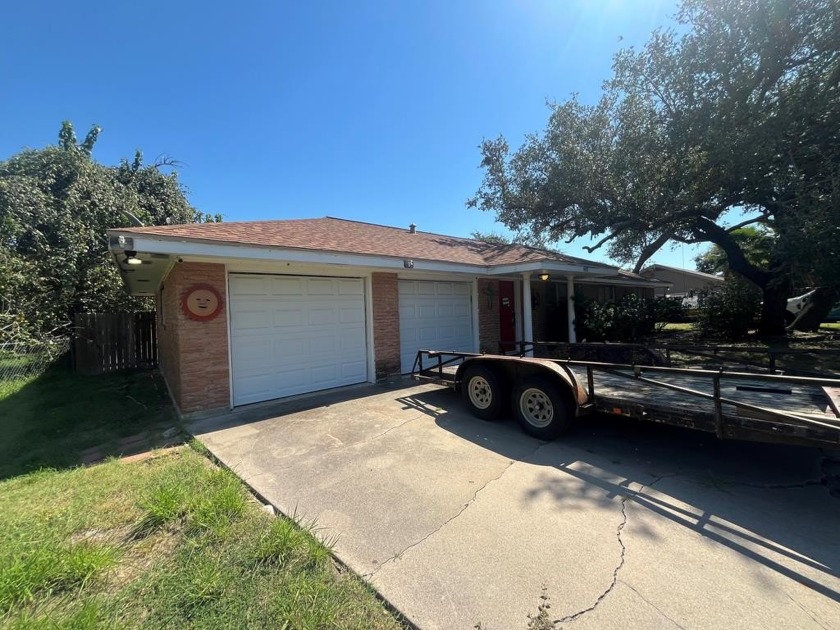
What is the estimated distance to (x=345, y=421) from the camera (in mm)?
5488

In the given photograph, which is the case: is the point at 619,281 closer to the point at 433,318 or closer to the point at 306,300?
the point at 433,318

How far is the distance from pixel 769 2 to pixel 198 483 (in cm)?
1432

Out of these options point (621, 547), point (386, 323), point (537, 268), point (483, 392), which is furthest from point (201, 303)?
point (537, 268)

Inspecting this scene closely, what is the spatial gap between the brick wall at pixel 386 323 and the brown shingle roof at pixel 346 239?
0.75m

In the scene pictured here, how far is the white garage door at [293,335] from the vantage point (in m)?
6.45

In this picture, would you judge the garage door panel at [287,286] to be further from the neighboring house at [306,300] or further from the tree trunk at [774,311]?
the tree trunk at [774,311]

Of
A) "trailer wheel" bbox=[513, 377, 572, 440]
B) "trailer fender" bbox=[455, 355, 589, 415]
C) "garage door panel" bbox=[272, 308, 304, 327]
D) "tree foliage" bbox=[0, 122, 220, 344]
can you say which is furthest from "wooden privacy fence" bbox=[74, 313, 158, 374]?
"trailer wheel" bbox=[513, 377, 572, 440]

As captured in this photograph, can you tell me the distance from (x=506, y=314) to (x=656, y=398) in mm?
7269

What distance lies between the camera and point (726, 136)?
27.8 feet

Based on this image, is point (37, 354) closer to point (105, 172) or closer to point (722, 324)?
point (105, 172)

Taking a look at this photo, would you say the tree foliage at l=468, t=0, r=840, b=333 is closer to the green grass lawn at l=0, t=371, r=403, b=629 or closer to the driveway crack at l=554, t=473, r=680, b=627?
the driveway crack at l=554, t=473, r=680, b=627

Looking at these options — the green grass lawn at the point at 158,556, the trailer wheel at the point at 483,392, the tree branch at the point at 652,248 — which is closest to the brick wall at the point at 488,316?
the trailer wheel at the point at 483,392

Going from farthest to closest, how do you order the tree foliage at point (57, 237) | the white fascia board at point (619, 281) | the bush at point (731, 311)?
1. the bush at point (731, 311)
2. the white fascia board at point (619, 281)
3. the tree foliage at point (57, 237)

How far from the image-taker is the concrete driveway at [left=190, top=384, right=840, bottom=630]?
6.70 feet
